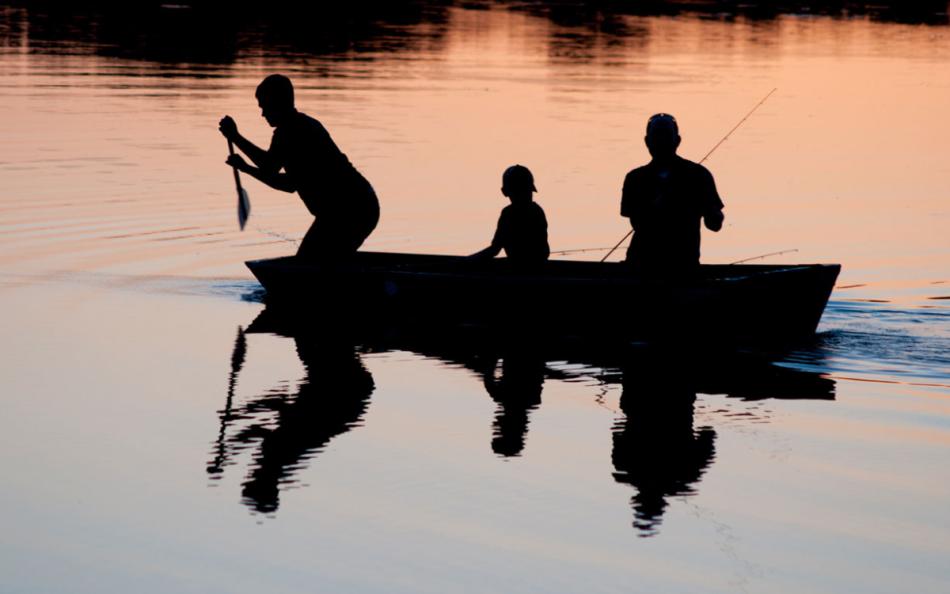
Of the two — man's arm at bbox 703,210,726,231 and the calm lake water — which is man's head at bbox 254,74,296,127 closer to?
the calm lake water

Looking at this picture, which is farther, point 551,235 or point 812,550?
point 551,235

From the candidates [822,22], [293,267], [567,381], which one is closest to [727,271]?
[567,381]

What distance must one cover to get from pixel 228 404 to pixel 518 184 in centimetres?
309

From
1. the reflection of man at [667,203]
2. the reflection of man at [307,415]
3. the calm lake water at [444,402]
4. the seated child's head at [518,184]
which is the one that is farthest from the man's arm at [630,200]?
the reflection of man at [307,415]

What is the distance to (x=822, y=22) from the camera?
57.8 m

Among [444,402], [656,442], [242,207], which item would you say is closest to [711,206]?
[444,402]

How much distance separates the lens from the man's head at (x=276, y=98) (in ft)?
38.8

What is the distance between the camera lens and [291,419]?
369 inches

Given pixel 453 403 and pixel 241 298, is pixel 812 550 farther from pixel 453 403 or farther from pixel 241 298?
pixel 241 298

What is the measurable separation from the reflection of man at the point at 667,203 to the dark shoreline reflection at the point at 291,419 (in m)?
2.07

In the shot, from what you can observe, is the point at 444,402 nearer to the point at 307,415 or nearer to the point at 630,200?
the point at 307,415

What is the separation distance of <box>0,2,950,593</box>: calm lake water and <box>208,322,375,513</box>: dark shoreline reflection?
25mm

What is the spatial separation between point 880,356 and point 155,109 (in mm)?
17098

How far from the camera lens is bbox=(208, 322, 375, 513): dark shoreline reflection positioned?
8.21m
